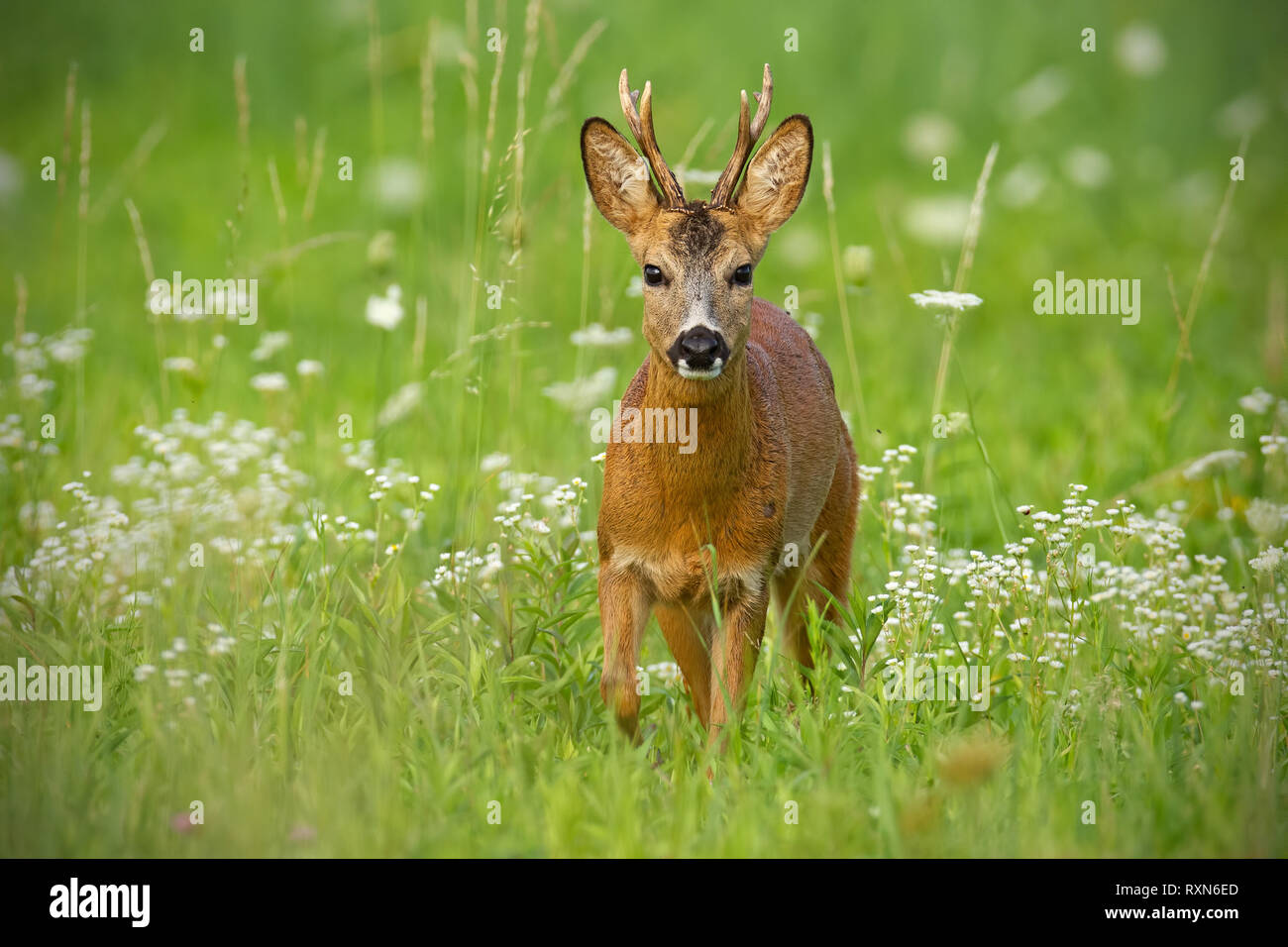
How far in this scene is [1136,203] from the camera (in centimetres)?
1128

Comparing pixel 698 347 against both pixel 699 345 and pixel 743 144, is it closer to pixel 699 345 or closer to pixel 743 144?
pixel 699 345

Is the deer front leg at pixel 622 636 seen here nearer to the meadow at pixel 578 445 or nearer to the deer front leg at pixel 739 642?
the meadow at pixel 578 445

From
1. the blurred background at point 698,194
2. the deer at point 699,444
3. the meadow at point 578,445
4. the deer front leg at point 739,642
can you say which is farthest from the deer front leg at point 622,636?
the blurred background at point 698,194

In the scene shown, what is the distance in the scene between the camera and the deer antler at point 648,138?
4961mm

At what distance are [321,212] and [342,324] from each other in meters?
1.28

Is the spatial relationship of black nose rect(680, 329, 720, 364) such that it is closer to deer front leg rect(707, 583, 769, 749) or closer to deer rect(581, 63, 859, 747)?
deer rect(581, 63, 859, 747)

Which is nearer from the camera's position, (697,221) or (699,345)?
(699,345)

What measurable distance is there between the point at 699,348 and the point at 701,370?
67 mm

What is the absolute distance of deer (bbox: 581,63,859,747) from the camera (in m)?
4.90

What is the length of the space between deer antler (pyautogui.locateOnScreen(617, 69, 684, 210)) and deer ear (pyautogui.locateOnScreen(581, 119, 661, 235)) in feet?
0.18

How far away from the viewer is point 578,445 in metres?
7.21

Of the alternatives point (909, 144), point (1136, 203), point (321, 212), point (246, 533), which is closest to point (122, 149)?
point (321, 212)

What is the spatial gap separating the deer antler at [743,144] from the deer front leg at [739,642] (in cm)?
125

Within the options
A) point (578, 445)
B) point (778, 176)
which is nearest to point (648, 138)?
point (778, 176)
